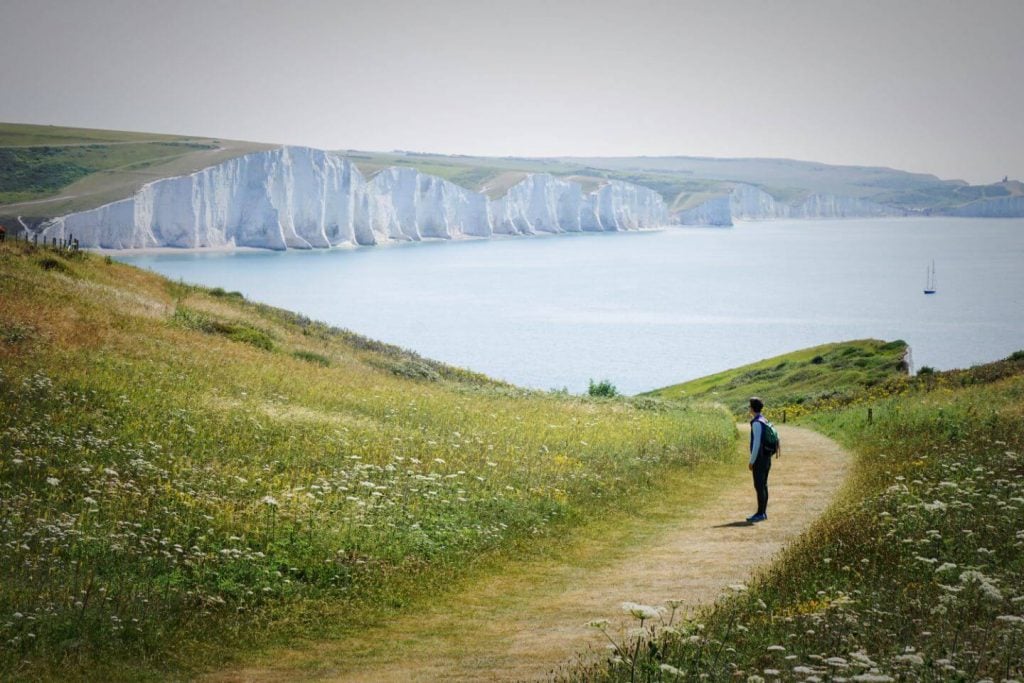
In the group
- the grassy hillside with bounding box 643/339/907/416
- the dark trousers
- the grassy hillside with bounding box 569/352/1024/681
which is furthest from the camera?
the grassy hillside with bounding box 643/339/907/416

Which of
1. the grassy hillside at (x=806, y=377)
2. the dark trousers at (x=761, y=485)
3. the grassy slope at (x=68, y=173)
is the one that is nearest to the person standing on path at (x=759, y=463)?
the dark trousers at (x=761, y=485)

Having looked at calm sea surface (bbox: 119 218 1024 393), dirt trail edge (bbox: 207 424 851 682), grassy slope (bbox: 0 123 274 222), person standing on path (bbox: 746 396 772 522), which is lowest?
calm sea surface (bbox: 119 218 1024 393)

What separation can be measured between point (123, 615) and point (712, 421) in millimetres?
24336

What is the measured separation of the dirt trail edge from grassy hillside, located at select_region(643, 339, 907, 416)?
1230 inches

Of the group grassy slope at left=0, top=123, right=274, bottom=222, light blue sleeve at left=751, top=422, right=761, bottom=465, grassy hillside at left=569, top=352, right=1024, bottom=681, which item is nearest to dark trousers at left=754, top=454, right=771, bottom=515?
light blue sleeve at left=751, top=422, right=761, bottom=465

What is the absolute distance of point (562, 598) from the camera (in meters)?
12.0

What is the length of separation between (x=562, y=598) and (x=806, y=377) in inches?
2186

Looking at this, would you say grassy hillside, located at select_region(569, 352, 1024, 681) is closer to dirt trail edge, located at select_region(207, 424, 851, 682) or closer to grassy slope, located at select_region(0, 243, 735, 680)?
dirt trail edge, located at select_region(207, 424, 851, 682)

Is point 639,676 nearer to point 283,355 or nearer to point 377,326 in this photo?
point 283,355

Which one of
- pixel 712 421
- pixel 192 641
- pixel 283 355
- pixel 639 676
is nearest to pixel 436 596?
pixel 192 641

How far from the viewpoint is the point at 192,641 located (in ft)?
32.3

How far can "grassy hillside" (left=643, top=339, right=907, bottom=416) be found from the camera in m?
54.8

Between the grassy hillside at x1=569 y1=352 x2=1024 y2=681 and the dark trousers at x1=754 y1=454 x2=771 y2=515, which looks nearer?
the grassy hillside at x1=569 y1=352 x2=1024 y2=681

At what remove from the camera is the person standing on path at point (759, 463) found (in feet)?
54.4
